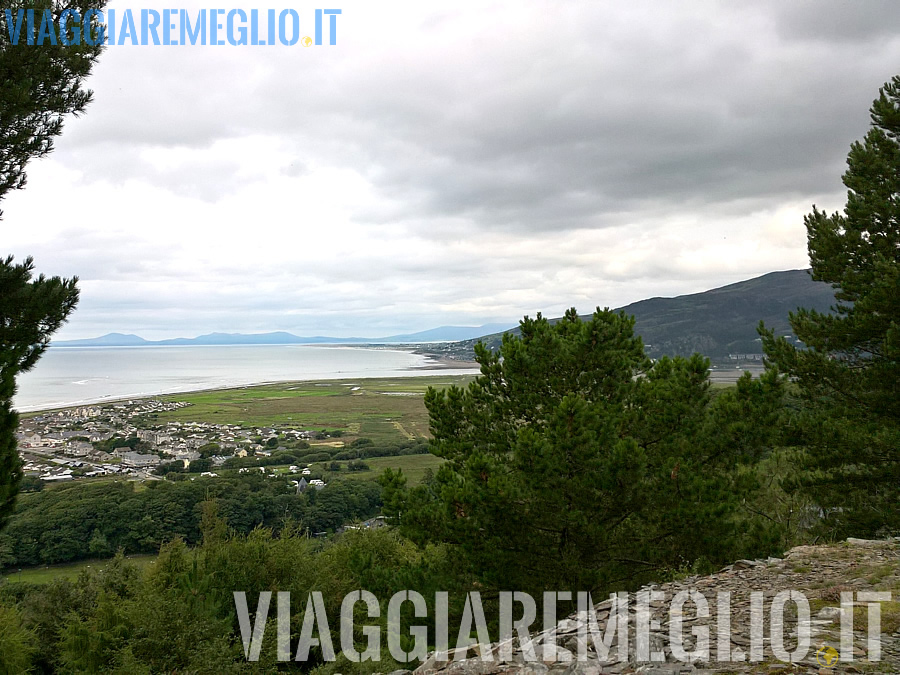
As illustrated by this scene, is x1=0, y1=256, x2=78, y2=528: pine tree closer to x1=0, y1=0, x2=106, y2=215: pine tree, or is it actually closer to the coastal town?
x1=0, y1=0, x2=106, y2=215: pine tree

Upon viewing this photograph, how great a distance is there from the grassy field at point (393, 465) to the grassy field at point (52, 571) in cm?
1575

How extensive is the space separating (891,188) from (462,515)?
35.9 feet

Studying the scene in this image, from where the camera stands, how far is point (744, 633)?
13.8 ft

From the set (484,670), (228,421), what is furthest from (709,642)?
(228,421)

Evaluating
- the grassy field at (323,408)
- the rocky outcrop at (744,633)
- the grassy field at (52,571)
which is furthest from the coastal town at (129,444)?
the rocky outcrop at (744,633)

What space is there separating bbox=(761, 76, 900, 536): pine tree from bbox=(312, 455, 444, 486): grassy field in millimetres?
31487

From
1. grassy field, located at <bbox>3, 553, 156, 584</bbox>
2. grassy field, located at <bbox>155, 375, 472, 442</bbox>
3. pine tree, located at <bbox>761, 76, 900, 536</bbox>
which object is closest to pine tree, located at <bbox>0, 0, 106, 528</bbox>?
pine tree, located at <bbox>761, 76, 900, 536</bbox>

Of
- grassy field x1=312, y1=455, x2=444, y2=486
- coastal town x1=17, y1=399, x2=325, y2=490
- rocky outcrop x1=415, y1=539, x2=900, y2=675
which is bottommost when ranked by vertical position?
grassy field x1=312, y1=455, x2=444, y2=486

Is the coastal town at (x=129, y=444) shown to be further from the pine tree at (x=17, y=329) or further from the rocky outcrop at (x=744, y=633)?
the rocky outcrop at (x=744, y=633)

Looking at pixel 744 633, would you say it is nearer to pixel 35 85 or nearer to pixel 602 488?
pixel 602 488

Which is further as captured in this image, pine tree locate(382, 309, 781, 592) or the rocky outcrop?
pine tree locate(382, 309, 781, 592)

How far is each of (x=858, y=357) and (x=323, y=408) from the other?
82.7 metres

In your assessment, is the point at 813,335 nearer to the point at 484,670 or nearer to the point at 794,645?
the point at 794,645

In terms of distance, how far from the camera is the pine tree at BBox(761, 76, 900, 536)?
995 cm
